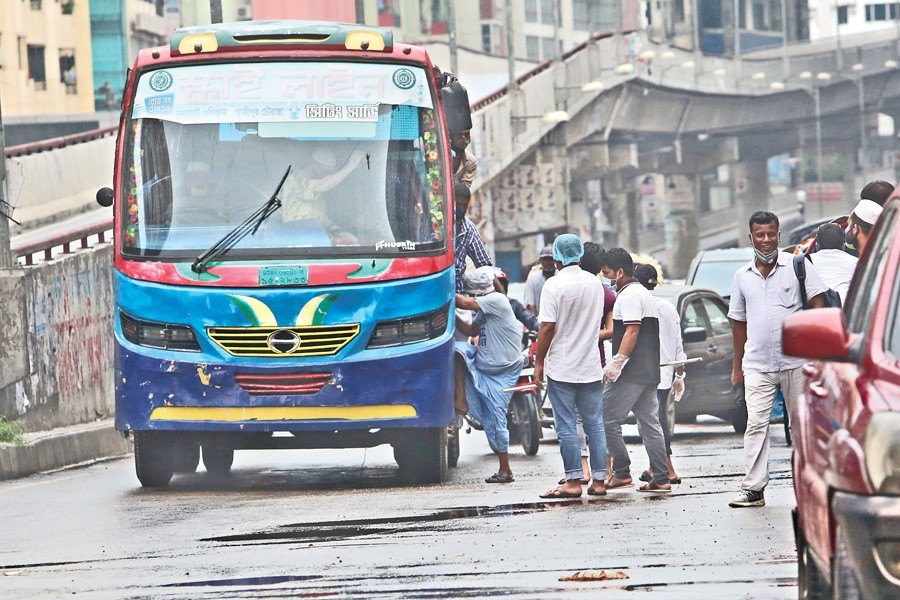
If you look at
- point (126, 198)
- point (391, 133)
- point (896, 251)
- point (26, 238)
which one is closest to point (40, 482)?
point (126, 198)

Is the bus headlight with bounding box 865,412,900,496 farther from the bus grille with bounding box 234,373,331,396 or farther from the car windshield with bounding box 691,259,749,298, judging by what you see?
the car windshield with bounding box 691,259,749,298

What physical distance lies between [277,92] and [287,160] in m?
0.51

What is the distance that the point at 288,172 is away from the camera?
45.2 ft

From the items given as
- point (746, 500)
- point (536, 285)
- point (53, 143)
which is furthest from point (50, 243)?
point (53, 143)

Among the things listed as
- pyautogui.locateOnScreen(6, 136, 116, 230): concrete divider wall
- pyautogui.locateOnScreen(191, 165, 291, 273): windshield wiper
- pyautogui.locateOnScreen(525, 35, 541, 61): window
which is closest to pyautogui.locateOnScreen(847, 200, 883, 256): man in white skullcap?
pyautogui.locateOnScreen(191, 165, 291, 273): windshield wiper

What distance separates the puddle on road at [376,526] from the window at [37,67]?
62.0 m

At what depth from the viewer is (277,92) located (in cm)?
1395

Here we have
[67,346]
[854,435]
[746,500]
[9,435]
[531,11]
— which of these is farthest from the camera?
[531,11]

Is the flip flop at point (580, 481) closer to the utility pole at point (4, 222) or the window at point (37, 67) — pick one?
the utility pole at point (4, 222)

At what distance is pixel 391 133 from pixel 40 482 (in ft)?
13.3

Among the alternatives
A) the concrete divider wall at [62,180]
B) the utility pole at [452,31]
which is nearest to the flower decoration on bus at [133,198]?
the concrete divider wall at [62,180]

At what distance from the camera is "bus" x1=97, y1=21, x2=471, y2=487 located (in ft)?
43.8

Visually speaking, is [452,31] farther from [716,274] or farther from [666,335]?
[666,335]

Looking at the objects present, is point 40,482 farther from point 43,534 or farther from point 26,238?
point 26,238
